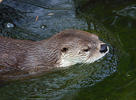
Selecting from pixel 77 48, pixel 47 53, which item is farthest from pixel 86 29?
pixel 47 53

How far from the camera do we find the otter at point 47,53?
405 cm

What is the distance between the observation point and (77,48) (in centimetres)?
413

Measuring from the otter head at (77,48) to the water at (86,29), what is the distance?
0.27 m

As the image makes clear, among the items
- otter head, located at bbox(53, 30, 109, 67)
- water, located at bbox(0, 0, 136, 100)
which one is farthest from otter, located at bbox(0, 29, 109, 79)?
water, located at bbox(0, 0, 136, 100)

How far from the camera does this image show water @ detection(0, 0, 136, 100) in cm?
408

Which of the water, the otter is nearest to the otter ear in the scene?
the otter

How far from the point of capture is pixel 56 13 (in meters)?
5.91

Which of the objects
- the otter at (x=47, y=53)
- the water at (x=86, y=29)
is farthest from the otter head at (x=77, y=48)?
the water at (x=86, y=29)

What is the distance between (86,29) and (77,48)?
4.79 ft

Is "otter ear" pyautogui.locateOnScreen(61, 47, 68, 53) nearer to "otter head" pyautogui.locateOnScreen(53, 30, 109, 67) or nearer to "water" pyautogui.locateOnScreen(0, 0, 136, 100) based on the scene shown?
"otter head" pyautogui.locateOnScreen(53, 30, 109, 67)

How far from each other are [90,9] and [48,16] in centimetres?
98

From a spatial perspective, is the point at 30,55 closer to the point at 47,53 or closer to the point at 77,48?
the point at 47,53

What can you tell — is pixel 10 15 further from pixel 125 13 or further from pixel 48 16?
pixel 125 13

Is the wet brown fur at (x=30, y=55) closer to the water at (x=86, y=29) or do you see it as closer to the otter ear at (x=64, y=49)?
the otter ear at (x=64, y=49)
